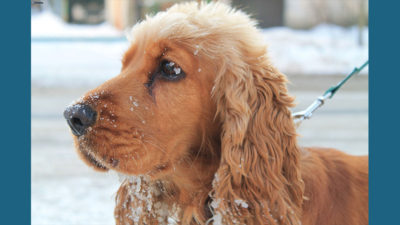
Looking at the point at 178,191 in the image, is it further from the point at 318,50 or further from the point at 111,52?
the point at 318,50

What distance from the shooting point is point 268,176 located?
2271 millimetres

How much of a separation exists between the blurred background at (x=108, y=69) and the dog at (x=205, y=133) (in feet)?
0.70

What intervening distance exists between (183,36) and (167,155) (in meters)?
0.59

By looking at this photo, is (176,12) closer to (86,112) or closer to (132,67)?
(132,67)

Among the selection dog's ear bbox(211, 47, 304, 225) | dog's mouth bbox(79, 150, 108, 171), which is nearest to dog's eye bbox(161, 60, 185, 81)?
dog's ear bbox(211, 47, 304, 225)

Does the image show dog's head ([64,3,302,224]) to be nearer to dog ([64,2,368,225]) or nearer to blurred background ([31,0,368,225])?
dog ([64,2,368,225])

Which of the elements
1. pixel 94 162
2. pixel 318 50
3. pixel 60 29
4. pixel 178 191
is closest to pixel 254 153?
pixel 178 191

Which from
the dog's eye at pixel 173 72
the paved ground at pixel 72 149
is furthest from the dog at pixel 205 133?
the paved ground at pixel 72 149

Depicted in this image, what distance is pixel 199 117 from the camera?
2385mm

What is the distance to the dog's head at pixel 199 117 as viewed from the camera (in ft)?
7.27

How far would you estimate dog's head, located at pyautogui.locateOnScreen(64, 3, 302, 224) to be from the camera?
2215 millimetres

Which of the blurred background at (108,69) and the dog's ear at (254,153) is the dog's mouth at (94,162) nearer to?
the blurred background at (108,69)

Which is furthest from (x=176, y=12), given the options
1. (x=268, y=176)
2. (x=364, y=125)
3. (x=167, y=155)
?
(x=364, y=125)

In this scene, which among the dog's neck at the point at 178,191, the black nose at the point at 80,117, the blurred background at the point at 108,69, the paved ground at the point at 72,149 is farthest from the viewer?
the blurred background at the point at 108,69
